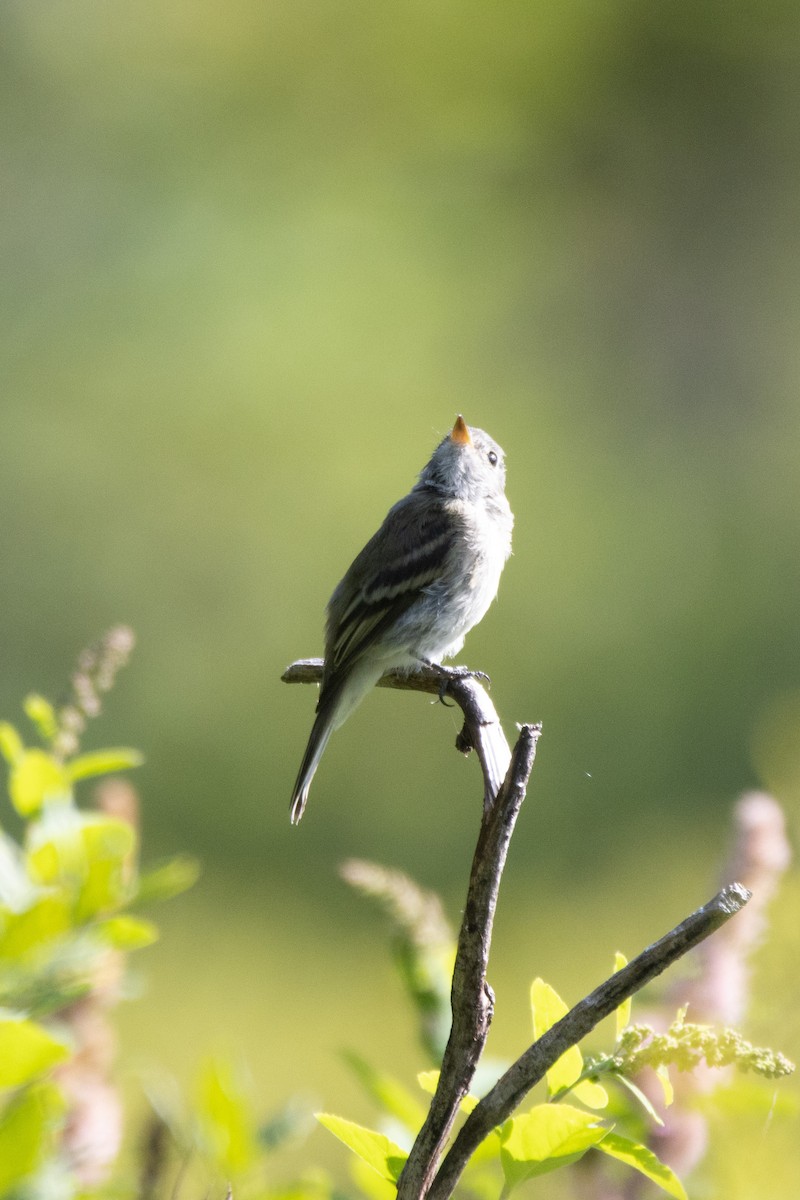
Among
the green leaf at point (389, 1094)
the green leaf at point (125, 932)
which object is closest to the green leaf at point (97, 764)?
the green leaf at point (125, 932)

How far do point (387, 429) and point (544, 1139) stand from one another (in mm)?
6493

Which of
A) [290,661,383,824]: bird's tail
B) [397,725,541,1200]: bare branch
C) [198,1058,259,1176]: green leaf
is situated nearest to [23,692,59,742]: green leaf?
[198,1058,259,1176]: green leaf

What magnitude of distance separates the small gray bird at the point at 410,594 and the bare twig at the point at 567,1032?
150 cm

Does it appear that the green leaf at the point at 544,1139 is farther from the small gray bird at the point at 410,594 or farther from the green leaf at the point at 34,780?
the small gray bird at the point at 410,594

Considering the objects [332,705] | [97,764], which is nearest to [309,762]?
[332,705]

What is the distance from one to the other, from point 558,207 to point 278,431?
306 cm

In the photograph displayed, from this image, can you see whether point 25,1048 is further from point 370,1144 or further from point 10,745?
point 10,745

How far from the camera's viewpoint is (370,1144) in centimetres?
64

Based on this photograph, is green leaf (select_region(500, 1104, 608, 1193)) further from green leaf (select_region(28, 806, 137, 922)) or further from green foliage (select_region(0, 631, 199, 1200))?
green leaf (select_region(28, 806, 137, 922))

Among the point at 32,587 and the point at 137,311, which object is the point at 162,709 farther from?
the point at 137,311

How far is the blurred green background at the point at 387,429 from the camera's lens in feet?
17.7

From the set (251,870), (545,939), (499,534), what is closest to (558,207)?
(251,870)

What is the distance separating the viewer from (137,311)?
8.21m

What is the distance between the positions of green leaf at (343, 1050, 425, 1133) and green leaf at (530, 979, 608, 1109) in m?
0.23
